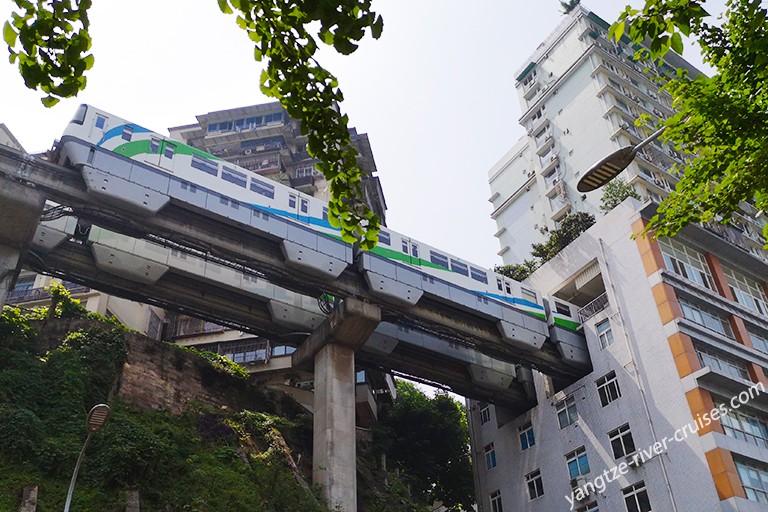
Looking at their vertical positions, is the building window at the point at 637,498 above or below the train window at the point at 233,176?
below

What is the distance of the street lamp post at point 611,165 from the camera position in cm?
880

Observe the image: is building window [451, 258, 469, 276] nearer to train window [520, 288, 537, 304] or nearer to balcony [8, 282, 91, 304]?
train window [520, 288, 537, 304]

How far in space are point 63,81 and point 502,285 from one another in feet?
104

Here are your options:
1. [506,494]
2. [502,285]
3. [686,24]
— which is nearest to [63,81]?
[686,24]

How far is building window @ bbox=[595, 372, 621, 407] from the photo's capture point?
3275cm

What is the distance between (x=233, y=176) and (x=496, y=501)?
22.0 m

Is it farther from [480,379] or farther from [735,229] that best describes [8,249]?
[735,229]

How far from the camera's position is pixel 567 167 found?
53594mm

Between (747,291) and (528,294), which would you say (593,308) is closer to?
(528,294)

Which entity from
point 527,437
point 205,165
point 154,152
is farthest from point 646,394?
point 154,152

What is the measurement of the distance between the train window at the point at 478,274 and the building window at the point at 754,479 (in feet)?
44.0

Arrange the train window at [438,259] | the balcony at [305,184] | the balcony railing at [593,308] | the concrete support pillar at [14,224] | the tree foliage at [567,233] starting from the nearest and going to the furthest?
1. the concrete support pillar at [14,224]
2. the train window at [438,259]
3. the balcony railing at [593,308]
4. the tree foliage at [567,233]
5. the balcony at [305,184]

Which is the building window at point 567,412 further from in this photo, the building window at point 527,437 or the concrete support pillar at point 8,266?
the concrete support pillar at point 8,266

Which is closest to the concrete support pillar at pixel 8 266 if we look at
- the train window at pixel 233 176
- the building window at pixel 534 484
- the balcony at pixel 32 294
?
the train window at pixel 233 176
